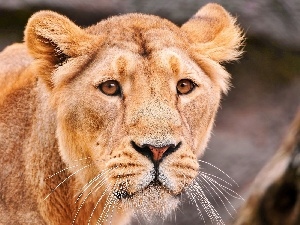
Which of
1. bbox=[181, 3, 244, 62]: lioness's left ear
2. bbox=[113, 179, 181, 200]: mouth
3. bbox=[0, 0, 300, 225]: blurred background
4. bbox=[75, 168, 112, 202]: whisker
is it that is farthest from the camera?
bbox=[0, 0, 300, 225]: blurred background

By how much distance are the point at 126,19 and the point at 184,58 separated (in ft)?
1.76

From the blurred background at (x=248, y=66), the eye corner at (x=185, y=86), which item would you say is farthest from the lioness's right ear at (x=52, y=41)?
the blurred background at (x=248, y=66)

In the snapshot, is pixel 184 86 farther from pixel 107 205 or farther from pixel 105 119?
pixel 107 205

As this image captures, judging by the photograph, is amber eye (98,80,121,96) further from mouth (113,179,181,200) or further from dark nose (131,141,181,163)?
mouth (113,179,181,200)

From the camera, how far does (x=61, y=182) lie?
5098mm

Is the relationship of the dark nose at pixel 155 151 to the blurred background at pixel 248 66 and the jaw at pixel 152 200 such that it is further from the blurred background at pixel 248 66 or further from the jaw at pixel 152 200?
the blurred background at pixel 248 66

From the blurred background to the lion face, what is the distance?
5.25 m

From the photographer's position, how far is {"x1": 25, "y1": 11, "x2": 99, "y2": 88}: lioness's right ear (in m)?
4.91

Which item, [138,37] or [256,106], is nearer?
[138,37]

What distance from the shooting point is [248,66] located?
11172 mm

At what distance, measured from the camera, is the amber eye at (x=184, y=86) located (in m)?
4.91

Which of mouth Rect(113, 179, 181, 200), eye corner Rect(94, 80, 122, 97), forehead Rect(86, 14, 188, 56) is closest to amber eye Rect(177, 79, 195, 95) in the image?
forehead Rect(86, 14, 188, 56)

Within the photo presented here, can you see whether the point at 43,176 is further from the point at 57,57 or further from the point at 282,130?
the point at 282,130

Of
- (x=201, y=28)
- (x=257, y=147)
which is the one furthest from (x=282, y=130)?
(x=201, y=28)
